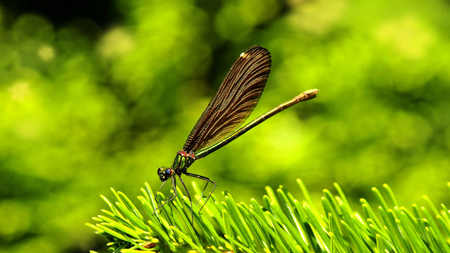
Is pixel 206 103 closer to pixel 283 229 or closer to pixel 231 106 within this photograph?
pixel 231 106

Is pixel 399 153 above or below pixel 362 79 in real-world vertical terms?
below

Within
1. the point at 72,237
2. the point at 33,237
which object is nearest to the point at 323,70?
the point at 72,237

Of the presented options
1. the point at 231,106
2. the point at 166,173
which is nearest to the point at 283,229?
the point at 166,173

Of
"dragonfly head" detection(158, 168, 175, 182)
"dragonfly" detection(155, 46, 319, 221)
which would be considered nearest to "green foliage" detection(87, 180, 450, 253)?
"dragonfly head" detection(158, 168, 175, 182)

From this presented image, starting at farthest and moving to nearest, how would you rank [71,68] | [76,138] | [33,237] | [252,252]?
1. [71,68]
2. [76,138]
3. [33,237]
4. [252,252]

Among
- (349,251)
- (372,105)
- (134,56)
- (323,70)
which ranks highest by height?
(134,56)

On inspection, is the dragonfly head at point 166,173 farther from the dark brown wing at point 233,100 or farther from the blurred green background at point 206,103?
the blurred green background at point 206,103

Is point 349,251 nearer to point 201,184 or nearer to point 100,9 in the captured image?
point 201,184
